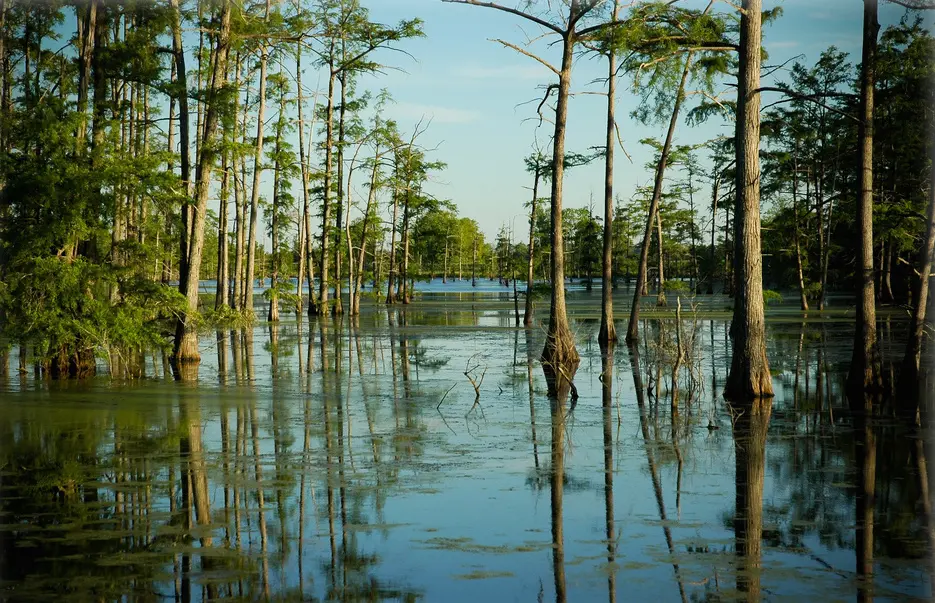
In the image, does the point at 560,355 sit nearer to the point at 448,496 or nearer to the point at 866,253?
the point at 866,253

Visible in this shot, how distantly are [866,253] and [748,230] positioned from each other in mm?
1905

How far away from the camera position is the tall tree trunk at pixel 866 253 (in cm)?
1377

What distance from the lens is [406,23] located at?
95.6ft

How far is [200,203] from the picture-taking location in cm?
1842

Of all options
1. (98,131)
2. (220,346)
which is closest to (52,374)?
(98,131)

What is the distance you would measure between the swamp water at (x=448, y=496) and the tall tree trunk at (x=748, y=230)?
0.59 metres

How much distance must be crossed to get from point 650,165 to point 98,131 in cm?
3625

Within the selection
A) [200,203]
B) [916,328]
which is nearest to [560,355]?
[916,328]

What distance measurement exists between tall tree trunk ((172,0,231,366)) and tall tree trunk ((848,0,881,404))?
11831 millimetres

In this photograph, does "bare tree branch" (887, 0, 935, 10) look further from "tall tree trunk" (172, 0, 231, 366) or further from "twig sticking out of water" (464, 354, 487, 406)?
"tall tree trunk" (172, 0, 231, 366)

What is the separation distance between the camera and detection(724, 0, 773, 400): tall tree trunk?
13.6 meters

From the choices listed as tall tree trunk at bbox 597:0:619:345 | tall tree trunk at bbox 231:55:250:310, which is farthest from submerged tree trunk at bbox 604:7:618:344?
tall tree trunk at bbox 231:55:250:310

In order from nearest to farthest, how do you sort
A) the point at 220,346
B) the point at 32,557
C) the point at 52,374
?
the point at 32,557 < the point at 52,374 < the point at 220,346

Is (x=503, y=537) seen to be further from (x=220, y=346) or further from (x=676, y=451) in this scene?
(x=220, y=346)
